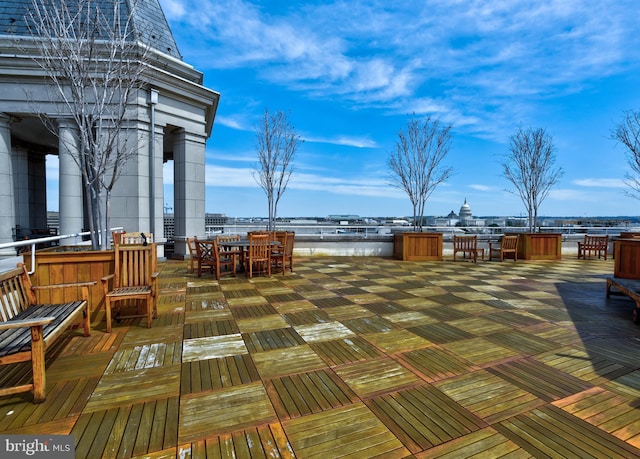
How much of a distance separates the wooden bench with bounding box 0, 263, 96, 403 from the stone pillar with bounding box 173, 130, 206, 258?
6.76 meters

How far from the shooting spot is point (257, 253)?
7.30 m

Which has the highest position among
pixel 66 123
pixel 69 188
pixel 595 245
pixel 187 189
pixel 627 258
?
pixel 66 123

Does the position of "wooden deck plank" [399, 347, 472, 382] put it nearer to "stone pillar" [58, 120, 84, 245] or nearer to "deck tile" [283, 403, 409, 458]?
"deck tile" [283, 403, 409, 458]

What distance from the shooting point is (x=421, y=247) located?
11109 millimetres

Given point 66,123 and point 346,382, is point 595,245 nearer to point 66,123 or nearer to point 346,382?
point 346,382

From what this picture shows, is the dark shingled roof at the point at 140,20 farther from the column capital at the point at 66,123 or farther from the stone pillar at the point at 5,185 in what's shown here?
the column capital at the point at 66,123

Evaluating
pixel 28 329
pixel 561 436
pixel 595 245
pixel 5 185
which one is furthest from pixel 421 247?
pixel 5 185

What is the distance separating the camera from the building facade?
8.51m

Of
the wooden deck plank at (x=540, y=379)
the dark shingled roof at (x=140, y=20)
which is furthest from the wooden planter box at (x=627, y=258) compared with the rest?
the dark shingled roof at (x=140, y=20)

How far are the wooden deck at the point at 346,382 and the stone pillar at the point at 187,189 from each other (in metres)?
5.84

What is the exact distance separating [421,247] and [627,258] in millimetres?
5415

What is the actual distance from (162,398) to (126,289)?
227cm

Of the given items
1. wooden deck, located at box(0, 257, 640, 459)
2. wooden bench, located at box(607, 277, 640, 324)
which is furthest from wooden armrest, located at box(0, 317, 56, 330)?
wooden bench, located at box(607, 277, 640, 324)

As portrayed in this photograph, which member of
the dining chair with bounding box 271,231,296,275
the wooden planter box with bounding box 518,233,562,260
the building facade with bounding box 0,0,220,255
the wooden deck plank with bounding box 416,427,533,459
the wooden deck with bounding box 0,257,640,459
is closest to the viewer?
the wooden deck plank with bounding box 416,427,533,459
